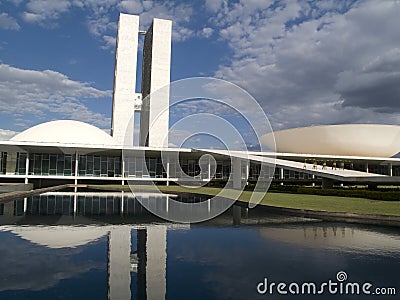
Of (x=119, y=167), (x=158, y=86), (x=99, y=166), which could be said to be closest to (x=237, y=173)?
(x=119, y=167)

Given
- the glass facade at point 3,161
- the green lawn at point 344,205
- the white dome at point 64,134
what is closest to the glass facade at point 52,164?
the white dome at point 64,134

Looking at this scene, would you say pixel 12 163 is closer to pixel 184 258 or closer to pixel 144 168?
pixel 144 168

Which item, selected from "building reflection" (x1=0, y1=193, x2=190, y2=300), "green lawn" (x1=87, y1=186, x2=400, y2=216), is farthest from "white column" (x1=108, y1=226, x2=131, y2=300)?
"green lawn" (x1=87, y1=186, x2=400, y2=216)

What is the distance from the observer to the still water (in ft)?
12.3

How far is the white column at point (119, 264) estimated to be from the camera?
3633 mm

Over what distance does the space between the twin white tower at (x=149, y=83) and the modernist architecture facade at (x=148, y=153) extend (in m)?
0.11

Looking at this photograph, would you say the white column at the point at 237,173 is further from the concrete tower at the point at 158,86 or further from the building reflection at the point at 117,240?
the building reflection at the point at 117,240

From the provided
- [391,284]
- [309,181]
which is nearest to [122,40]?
[309,181]

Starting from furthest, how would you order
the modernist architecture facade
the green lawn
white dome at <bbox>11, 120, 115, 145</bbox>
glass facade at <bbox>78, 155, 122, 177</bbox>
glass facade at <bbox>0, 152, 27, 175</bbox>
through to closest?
1. glass facade at <bbox>78, 155, 122, 177</bbox>
2. white dome at <bbox>11, 120, 115, 145</bbox>
3. glass facade at <bbox>0, 152, 27, 175</bbox>
4. the modernist architecture facade
5. the green lawn

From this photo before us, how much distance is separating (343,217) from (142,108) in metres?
37.4

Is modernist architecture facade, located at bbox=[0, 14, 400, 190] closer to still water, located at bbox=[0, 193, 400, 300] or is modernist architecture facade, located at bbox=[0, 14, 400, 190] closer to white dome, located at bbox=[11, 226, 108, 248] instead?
still water, located at bbox=[0, 193, 400, 300]

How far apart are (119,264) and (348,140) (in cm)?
3170

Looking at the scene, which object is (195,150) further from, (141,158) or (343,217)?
(343,217)

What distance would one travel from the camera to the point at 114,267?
4516mm
